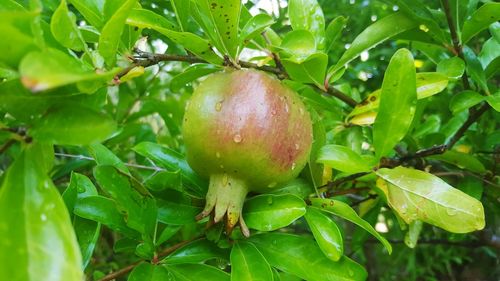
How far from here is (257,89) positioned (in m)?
0.69

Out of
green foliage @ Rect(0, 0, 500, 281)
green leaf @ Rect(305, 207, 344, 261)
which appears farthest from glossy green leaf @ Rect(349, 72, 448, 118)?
green leaf @ Rect(305, 207, 344, 261)

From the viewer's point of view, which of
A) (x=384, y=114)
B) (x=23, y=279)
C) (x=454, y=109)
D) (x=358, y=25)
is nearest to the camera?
(x=23, y=279)

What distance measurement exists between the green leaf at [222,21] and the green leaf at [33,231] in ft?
0.97

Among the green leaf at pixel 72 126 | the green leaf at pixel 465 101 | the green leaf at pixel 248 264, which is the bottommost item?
the green leaf at pixel 248 264

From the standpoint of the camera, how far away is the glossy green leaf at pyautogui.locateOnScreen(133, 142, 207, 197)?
0.82 meters

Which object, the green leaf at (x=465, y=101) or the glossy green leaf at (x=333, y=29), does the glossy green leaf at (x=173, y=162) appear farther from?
the green leaf at (x=465, y=101)

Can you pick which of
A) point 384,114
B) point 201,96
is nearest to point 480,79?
point 384,114

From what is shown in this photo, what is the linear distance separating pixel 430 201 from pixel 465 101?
24 centimetres

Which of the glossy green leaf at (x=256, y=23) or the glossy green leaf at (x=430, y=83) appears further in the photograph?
the glossy green leaf at (x=430, y=83)

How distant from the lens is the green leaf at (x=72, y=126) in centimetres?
49

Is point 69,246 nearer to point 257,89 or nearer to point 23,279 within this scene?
point 23,279

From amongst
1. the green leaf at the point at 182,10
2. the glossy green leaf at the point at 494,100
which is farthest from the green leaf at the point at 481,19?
the green leaf at the point at 182,10

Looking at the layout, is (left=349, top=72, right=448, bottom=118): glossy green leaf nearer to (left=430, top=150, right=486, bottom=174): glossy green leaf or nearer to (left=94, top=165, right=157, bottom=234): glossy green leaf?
(left=430, top=150, right=486, bottom=174): glossy green leaf

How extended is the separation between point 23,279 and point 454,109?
0.72m
